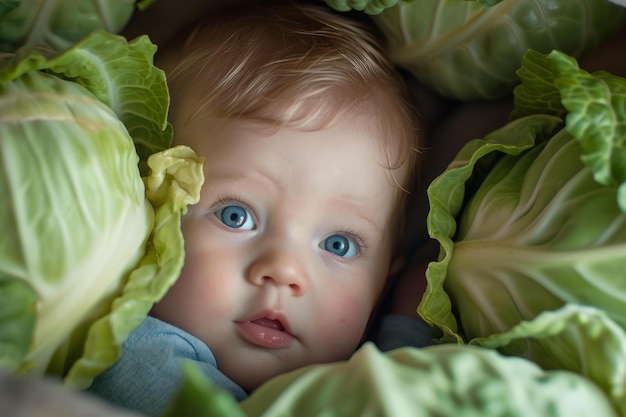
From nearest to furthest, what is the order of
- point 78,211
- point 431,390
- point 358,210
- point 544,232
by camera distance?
point 431,390, point 78,211, point 544,232, point 358,210

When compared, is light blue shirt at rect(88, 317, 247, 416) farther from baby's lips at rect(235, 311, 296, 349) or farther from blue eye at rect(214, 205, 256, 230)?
blue eye at rect(214, 205, 256, 230)

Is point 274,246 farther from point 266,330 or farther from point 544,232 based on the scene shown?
point 544,232

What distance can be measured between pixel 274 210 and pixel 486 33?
0.59 metres

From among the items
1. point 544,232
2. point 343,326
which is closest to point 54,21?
point 343,326

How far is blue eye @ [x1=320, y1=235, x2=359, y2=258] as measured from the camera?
55.5 inches

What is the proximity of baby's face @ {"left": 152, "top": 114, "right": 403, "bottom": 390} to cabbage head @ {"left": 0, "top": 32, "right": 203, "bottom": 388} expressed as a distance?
0.48 ft

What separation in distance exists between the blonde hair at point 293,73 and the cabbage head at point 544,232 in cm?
23

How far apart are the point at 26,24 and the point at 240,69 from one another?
42 centimetres

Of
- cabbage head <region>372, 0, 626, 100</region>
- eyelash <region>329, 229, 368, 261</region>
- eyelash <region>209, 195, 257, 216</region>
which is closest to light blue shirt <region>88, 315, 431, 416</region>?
eyelash <region>209, 195, 257, 216</region>

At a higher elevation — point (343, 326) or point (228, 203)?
point (228, 203)

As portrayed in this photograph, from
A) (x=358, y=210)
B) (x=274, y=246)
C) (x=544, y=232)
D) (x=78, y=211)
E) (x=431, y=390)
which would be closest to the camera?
(x=431, y=390)

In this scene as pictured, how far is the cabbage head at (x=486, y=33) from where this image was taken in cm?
141

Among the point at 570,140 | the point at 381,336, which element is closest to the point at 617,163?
the point at 570,140

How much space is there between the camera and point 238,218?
1344 mm
